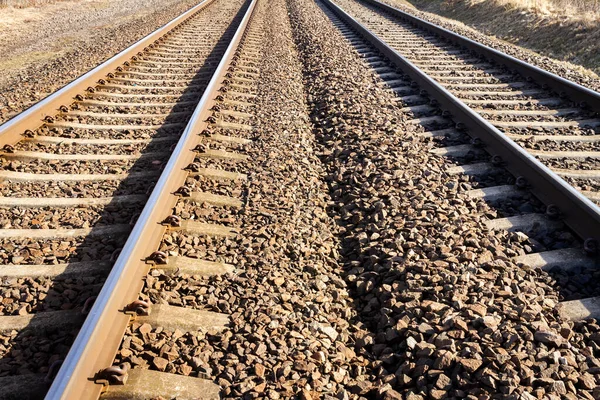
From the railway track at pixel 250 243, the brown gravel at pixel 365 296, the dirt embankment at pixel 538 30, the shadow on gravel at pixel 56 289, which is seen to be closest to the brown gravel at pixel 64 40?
the railway track at pixel 250 243

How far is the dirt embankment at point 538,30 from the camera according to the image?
11173 mm

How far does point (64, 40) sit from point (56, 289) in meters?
10.4

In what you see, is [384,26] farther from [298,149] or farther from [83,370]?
[83,370]

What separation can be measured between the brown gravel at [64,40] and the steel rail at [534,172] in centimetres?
529

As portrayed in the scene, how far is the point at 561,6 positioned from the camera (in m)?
15.5

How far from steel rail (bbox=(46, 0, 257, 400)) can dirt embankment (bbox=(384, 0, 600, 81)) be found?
8210mm

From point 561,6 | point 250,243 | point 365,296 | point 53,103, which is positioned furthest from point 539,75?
point 561,6

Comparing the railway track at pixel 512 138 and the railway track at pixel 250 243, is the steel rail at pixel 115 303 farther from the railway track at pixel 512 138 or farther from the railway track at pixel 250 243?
the railway track at pixel 512 138

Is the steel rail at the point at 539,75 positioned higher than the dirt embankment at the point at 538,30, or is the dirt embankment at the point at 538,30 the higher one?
the dirt embankment at the point at 538,30

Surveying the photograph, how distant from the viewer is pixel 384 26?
484 inches

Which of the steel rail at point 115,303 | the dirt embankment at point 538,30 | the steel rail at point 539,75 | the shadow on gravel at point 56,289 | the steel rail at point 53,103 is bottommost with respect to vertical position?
the shadow on gravel at point 56,289

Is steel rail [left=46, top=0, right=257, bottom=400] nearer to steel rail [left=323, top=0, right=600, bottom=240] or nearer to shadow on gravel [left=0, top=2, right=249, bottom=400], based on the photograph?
shadow on gravel [left=0, top=2, right=249, bottom=400]

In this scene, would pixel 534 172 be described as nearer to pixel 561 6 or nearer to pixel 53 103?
pixel 53 103

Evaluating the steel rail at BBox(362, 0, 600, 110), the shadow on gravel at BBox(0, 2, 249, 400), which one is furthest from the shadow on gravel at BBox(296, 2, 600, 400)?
the steel rail at BBox(362, 0, 600, 110)
